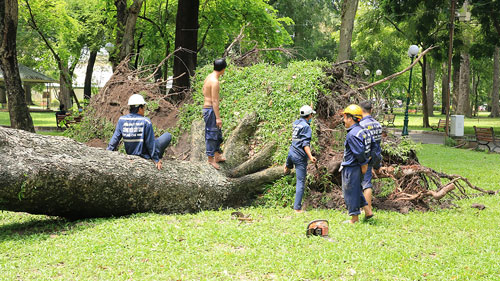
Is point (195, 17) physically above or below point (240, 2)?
below

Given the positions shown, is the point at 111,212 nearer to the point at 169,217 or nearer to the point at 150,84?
the point at 169,217

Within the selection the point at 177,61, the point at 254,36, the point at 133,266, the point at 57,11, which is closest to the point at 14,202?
the point at 133,266

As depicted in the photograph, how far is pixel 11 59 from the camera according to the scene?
12.8 metres

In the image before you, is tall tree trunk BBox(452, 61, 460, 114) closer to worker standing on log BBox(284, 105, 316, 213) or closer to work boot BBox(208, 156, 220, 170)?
worker standing on log BBox(284, 105, 316, 213)

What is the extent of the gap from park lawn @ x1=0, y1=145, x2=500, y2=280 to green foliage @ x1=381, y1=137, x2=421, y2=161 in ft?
5.00

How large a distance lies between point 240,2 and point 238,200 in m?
16.1

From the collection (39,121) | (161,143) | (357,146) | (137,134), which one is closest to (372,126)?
(357,146)

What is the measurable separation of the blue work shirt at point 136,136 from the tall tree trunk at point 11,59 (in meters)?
7.17

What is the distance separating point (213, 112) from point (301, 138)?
1578 mm

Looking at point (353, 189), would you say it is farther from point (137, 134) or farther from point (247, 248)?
point (137, 134)

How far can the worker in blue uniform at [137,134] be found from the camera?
23.7ft

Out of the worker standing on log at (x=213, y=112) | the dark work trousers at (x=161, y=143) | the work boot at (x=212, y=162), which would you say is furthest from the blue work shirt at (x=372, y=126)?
the dark work trousers at (x=161, y=143)

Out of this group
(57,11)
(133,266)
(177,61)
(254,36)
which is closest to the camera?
(133,266)

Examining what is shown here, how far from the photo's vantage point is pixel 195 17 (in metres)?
16.0
